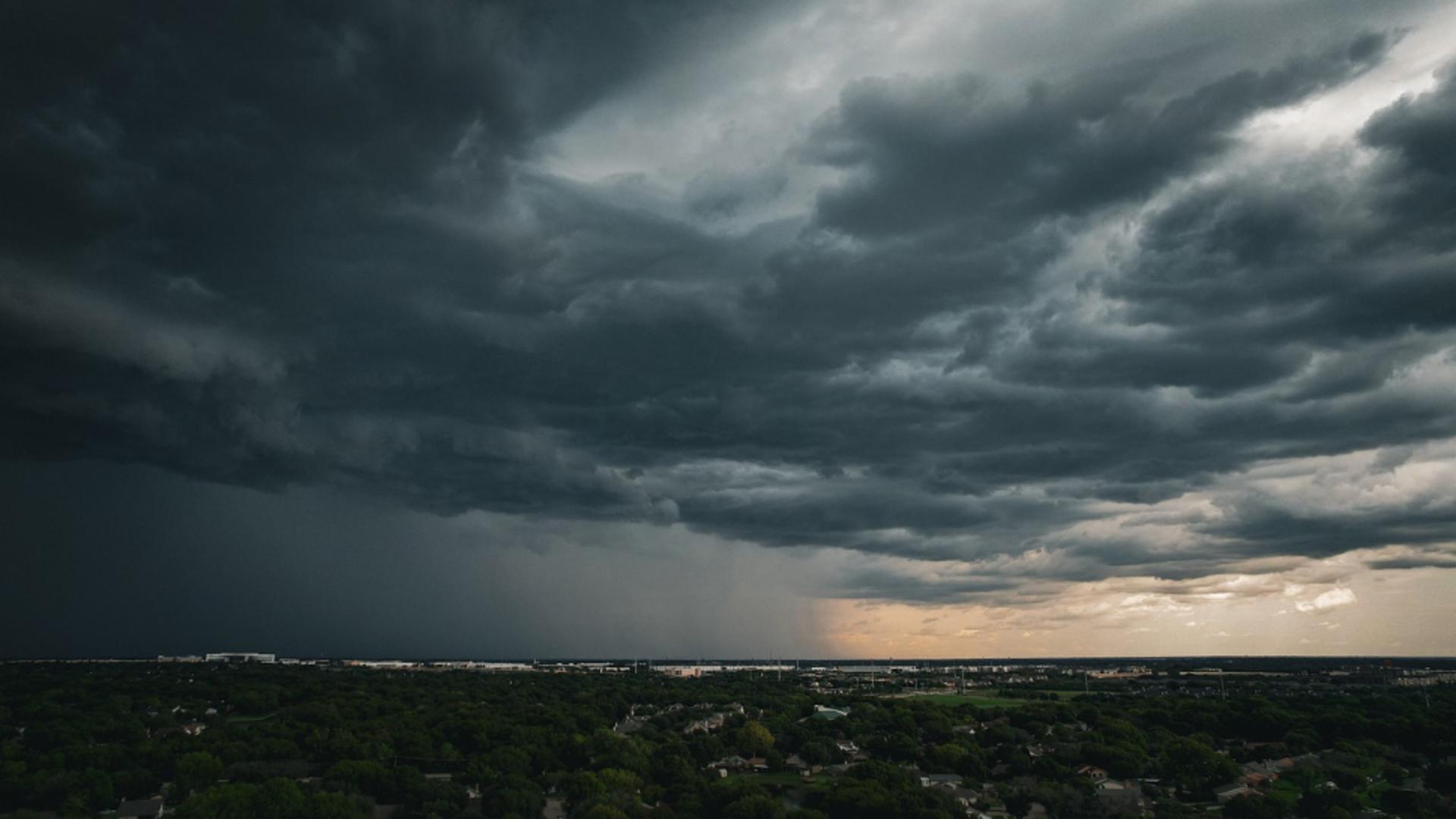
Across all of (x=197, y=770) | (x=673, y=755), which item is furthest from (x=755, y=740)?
(x=197, y=770)

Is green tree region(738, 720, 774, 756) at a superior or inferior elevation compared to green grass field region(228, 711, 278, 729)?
superior

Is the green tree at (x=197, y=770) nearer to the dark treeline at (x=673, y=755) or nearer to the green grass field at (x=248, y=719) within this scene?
the dark treeline at (x=673, y=755)

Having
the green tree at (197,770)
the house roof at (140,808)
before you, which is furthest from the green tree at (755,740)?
the house roof at (140,808)

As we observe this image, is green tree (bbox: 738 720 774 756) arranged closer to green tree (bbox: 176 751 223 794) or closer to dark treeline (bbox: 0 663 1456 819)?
dark treeline (bbox: 0 663 1456 819)

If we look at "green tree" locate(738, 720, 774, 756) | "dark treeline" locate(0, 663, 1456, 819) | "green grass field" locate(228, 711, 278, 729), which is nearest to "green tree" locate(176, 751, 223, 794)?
"dark treeline" locate(0, 663, 1456, 819)

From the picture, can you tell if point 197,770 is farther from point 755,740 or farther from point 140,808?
point 755,740

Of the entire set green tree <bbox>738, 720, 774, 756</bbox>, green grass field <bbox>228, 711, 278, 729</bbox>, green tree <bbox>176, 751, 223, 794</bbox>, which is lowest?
green grass field <bbox>228, 711, 278, 729</bbox>

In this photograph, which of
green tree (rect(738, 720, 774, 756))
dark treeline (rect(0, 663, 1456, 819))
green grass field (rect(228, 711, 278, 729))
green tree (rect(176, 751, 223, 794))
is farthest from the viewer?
green grass field (rect(228, 711, 278, 729))

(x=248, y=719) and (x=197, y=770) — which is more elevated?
(x=197, y=770)

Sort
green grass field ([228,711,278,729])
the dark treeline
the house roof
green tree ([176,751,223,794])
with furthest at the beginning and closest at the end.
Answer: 1. green grass field ([228,711,278,729])
2. green tree ([176,751,223,794])
3. the dark treeline
4. the house roof

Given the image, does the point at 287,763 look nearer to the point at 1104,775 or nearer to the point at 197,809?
A: the point at 197,809
